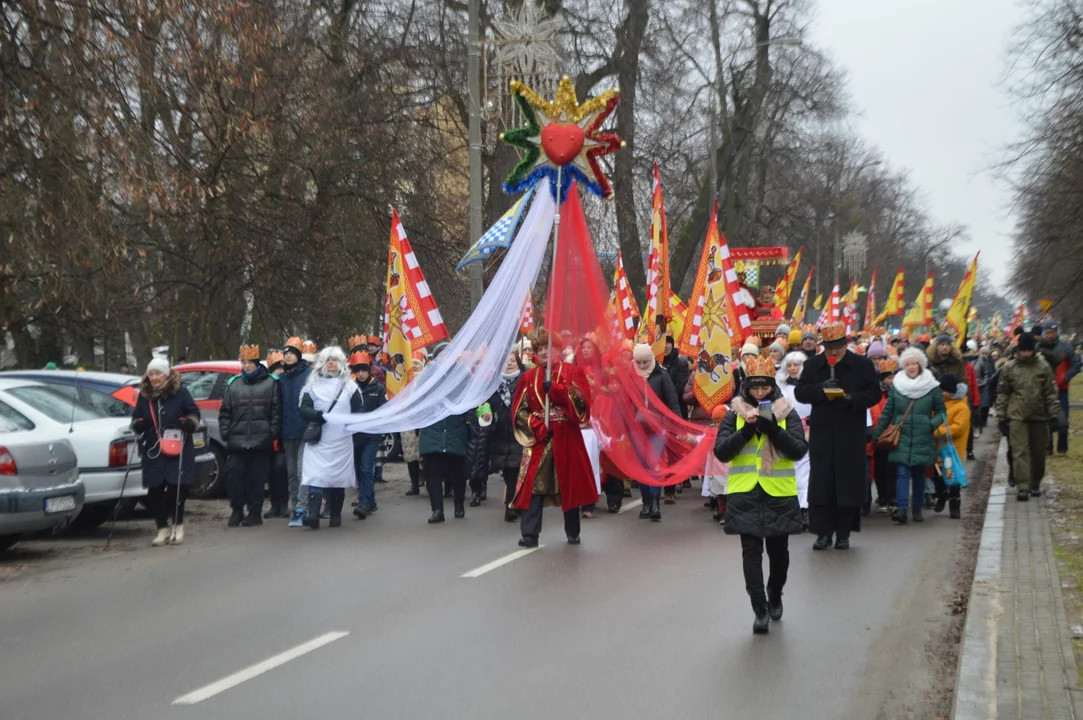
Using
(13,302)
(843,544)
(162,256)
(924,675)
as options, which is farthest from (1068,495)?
(162,256)

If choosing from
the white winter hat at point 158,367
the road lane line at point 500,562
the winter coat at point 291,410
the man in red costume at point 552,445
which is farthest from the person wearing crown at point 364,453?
the road lane line at point 500,562

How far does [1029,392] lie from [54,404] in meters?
10.2

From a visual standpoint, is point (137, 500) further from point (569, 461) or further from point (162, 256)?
point (162, 256)

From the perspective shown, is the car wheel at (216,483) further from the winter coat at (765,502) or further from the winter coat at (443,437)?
the winter coat at (765,502)

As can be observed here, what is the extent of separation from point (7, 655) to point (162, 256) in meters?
14.6

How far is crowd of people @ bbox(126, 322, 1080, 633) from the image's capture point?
1095 cm

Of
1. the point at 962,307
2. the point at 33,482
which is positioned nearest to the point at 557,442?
the point at 33,482

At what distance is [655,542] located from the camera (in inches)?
455

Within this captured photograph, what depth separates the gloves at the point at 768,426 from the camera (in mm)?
7656

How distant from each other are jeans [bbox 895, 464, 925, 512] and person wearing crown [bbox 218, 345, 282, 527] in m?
6.43

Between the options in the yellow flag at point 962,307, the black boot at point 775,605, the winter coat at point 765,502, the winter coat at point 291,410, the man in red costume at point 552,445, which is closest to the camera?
the winter coat at point 765,502

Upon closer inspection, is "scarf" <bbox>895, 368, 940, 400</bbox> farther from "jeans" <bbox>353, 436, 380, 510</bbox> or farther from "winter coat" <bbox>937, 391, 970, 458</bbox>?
"jeans" <bbox>353, 436, 380, 510</bbox>

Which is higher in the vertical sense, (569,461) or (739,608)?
(569,461)

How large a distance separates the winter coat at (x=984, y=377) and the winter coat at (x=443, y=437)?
14.4 metres
